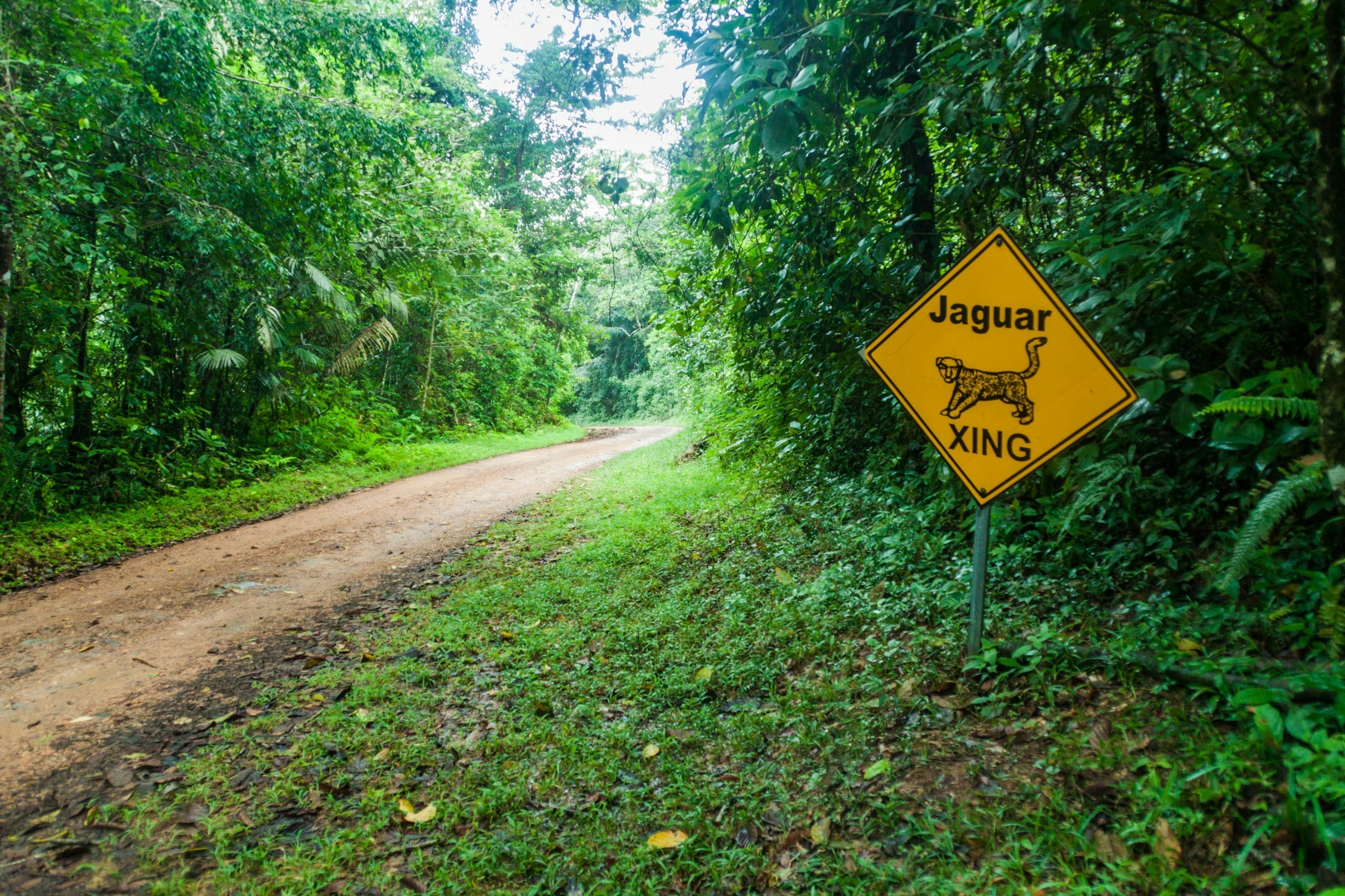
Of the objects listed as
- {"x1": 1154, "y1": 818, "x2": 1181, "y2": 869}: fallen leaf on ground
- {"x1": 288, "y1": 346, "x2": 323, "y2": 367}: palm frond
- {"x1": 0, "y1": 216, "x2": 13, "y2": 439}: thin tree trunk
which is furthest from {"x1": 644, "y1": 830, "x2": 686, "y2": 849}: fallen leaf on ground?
{"x1": 288, "y1": 346, "x2": 323, "y2": 367}: palm frond

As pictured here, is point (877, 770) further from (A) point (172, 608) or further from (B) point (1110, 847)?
(A) point (172, 608)

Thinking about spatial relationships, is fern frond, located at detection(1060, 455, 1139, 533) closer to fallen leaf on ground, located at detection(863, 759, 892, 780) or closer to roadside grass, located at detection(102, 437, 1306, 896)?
roadside grass, located at detection(102, 437, 1306, 896)

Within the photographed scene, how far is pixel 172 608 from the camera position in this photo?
18.6 ft

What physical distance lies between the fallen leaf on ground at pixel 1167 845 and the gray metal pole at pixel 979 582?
117 centimetres

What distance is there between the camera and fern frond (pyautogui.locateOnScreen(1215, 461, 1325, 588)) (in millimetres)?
2656

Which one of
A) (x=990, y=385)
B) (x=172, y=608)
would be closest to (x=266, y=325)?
(x=172, y=608)

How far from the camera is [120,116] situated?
788 cm

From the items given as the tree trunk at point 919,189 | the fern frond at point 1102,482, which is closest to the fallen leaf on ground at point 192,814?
the fern frond at point 1102,482

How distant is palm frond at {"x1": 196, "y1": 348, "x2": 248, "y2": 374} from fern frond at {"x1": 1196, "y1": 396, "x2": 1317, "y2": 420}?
12.4 metres

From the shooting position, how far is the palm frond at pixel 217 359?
1070cm

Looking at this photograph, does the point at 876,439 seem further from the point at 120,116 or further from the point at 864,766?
the point at 120,116

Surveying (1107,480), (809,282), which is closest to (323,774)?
(1107,480)

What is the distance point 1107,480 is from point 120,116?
1051 centimetres

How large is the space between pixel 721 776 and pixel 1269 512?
2496 mm
